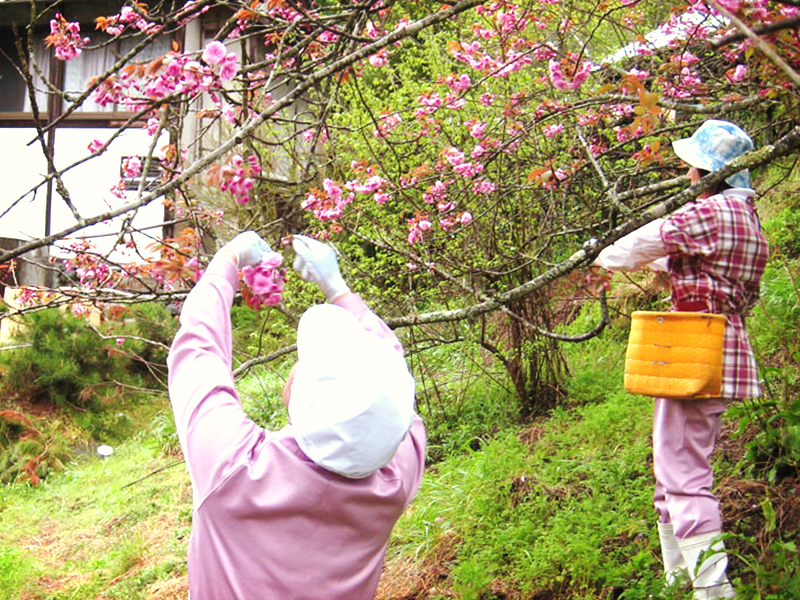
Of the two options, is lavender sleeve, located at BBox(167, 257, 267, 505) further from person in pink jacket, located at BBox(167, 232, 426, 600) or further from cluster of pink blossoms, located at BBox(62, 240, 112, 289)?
cluster of pink blossoms, located at BBox(62, 240, 112, 289)

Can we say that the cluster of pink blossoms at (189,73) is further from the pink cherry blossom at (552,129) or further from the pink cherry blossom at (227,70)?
the pink cherry blossom at (552,129)

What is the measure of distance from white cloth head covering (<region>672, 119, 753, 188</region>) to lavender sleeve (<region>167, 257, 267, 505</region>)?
1.84 metres

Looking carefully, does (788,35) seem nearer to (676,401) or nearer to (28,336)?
(676,401)

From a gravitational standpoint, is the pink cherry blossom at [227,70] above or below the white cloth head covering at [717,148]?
above

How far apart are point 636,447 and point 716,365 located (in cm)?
152

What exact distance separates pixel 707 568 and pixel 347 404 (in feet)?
5.50

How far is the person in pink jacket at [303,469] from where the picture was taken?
188 centimetres

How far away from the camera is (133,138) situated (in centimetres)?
946

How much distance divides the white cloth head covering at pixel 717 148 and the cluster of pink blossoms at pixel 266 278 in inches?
60.1

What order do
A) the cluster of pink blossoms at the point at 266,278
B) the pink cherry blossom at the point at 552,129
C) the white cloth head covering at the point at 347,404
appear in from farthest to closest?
the pink cherry blossom at the point at 552,129 → the cluster of pink blossoms at the point at 266,278 → the white cloth head covering at the point at 347,404

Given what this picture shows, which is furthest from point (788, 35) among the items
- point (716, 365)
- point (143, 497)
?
point (143, 497)

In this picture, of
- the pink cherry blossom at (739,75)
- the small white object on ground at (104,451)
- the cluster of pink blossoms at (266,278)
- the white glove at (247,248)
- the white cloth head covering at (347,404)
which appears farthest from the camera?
the small white object on ground at (104,451)

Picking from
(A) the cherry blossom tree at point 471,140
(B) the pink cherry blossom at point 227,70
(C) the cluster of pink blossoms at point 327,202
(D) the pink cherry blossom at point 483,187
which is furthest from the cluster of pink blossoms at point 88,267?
(D) the pink cherry blossom at point 483,187

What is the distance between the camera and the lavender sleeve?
1918 mm
